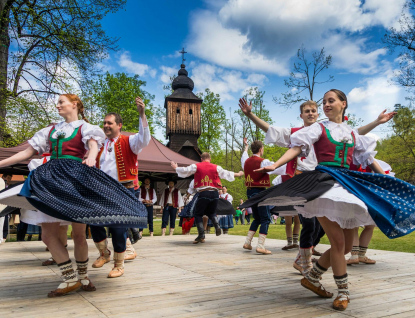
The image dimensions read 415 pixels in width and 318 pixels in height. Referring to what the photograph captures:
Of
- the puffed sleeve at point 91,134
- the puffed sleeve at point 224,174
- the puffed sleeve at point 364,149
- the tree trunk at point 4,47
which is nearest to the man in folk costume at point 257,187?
the puffed sleeve at point 224,174

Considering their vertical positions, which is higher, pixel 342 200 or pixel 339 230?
pixel 342 200

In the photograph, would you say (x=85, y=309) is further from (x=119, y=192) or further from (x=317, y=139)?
(x=317, y=139)

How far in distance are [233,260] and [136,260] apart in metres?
1.49

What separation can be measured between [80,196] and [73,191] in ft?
0.26

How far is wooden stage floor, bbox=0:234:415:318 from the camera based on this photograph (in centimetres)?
258

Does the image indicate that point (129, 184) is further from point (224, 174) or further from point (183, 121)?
point (183, 121)

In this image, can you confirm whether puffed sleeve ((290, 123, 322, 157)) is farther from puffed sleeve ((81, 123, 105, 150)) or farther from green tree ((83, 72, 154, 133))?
green tree ((83, 72, 154, 133))

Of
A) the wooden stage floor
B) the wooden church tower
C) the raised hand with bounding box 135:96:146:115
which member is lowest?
the wooden stage floor

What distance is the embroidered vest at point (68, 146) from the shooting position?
10.8ft

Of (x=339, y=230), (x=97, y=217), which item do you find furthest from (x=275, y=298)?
(x=97, y=217)

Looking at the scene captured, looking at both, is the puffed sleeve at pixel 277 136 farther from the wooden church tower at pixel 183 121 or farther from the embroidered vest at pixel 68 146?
the wooden church tower at pixel 183 121

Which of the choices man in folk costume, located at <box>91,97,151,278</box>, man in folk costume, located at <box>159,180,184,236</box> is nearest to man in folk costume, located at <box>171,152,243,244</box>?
man in folk costume, located at <box>91,97,151,278</box>

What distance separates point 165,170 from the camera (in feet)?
34.1

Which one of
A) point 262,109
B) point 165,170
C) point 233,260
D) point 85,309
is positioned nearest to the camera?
point 85,309
